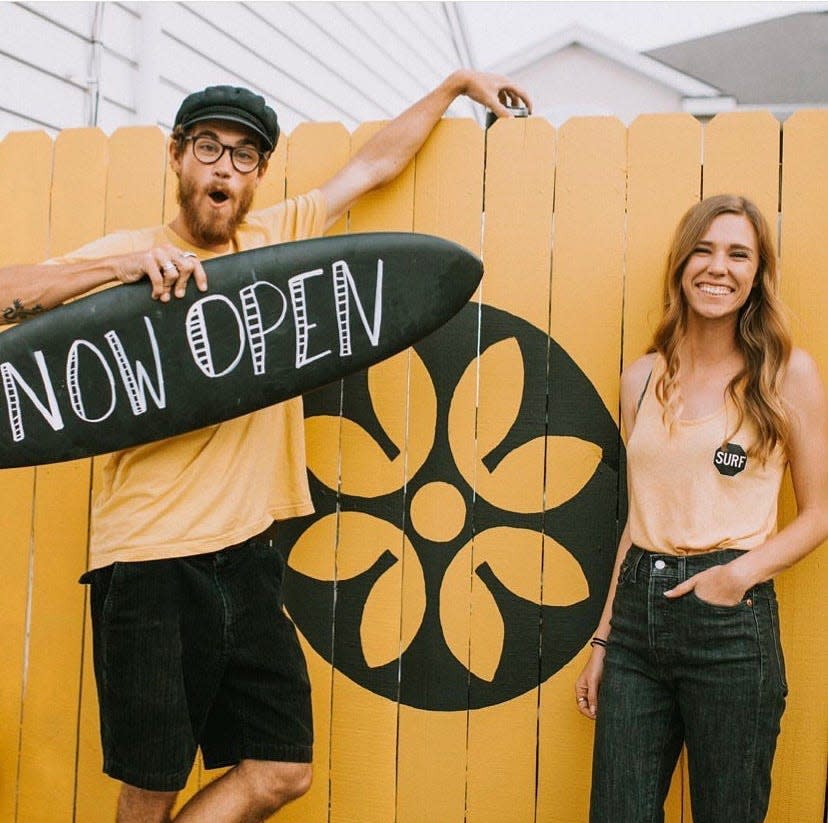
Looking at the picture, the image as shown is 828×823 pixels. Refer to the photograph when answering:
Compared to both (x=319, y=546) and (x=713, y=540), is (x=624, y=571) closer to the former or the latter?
(x=713, y=540)

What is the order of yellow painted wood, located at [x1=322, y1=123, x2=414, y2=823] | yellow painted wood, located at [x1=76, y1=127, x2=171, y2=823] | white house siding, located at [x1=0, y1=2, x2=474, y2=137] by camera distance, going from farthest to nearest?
white house siding, located at [x1=0, y1=2, x2=474, y2=137] < yellow painted wood, located at [x1=76, y1=127, x2=171, y2=823] < yellow painted wood, located at [x1=322, y1=123, x2=414, y2=823]

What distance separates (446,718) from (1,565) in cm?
125

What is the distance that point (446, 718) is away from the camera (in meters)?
2.16

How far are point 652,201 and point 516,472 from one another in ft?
2.33

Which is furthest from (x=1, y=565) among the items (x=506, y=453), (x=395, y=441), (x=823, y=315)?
(x=823, y=315)

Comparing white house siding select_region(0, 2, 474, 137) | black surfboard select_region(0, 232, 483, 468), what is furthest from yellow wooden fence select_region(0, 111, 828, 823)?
white house siding select_region(0, 2, 474, 137)

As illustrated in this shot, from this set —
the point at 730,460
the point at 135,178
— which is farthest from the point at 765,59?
the point at 730,460

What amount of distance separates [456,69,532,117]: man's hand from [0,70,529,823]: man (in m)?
0.50

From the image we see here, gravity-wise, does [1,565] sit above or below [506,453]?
below

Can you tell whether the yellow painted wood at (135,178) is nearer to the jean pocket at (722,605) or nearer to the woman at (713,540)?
the woman at (713,540)

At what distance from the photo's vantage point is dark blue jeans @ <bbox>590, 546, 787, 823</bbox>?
1.54m

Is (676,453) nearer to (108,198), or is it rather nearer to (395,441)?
(395,441)

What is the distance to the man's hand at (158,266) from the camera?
1731mm

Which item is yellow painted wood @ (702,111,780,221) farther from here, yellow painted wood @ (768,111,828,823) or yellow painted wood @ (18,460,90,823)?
yellow painted wood @ (18,460,90,823)
